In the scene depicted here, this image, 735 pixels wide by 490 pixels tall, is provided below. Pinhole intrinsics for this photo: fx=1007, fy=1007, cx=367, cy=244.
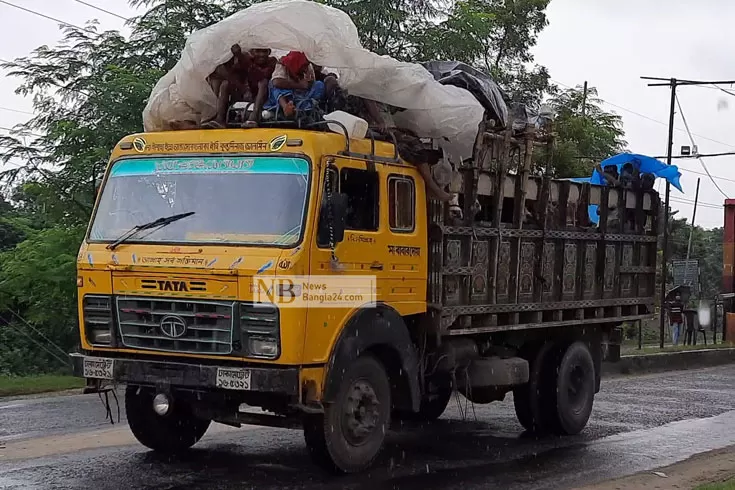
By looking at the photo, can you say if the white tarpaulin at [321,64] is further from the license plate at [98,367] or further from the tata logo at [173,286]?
the license plate at [98,367]

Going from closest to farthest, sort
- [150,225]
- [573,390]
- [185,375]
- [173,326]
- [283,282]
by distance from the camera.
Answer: [283,282] < [185,375] < [173,326] < [150,225] < [573,390]

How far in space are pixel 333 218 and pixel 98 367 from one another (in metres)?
2.05

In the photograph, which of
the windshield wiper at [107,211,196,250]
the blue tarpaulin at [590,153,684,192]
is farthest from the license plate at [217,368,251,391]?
the blue tarpaulin at [590,153,684,192]

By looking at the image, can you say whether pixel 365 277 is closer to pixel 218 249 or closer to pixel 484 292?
pixel 218 249

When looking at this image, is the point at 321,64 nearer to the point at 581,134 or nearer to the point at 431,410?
the point at 431,410

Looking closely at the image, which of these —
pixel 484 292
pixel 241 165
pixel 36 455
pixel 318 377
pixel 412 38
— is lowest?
pixel 36 455

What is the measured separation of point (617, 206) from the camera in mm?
11258

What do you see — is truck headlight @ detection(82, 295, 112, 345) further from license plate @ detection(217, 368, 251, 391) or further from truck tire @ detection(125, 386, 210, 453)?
license plate @ detection(217, 368, 251, 391)

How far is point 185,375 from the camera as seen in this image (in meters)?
6.96

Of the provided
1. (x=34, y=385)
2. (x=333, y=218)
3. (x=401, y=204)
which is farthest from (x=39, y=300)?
(x=333, y=218)

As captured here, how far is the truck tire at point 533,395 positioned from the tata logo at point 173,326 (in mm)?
4360

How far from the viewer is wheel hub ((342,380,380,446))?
7.40 meters

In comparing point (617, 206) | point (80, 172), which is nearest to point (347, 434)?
point (617, 206)

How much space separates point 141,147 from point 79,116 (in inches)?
308
